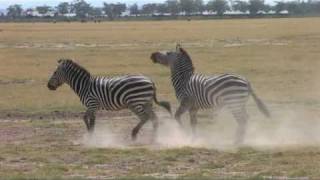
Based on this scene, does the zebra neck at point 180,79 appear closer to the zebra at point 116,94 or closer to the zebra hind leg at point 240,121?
the zebra at point 116,94

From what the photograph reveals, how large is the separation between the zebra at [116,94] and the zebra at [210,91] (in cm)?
71

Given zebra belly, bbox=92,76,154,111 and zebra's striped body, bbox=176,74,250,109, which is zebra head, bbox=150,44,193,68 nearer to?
zebra's striped body, bbox=176,74,250,109

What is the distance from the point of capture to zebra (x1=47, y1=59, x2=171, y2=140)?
15.0 metres

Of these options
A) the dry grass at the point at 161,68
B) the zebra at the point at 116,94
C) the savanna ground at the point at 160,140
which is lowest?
the dry grass at the point at 161,68

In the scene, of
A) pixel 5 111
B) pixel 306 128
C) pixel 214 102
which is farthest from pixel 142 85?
pixel 5 111

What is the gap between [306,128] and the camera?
661 inches

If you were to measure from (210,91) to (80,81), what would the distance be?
9.96 feet

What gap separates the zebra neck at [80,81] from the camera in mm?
15531

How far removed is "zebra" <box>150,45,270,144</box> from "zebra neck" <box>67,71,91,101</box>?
2.01 metres

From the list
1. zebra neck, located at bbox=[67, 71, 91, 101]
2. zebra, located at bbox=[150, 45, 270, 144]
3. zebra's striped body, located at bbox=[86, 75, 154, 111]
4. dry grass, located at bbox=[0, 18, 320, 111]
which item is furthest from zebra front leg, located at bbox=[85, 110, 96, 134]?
dry grass, located at bbox=[0, 18, 320, 111]

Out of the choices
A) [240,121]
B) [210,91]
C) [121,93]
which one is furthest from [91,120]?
[240,121]

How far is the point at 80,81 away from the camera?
51.2ft

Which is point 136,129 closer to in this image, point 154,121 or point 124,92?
point 154,121

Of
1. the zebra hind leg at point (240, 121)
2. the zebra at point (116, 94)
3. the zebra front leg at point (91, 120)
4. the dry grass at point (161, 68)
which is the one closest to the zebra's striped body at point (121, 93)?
the zebra at point (116, 94)
